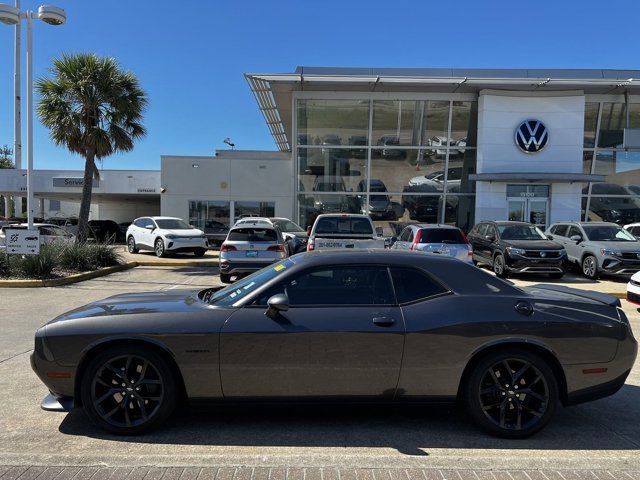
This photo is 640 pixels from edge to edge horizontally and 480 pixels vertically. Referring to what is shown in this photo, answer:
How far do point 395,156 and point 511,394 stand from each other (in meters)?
19.5

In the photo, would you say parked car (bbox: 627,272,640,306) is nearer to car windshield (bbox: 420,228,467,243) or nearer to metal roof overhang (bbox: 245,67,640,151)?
car windshield (bbox: 420,228,467,243)

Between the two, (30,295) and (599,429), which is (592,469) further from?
(30,295)

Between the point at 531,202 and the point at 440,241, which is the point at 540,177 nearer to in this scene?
the point at 531,202

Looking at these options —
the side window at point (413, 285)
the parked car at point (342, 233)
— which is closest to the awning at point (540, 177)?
the parked car at point (342, 233)

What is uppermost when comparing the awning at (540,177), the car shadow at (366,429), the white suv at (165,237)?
the awning at (540,177)

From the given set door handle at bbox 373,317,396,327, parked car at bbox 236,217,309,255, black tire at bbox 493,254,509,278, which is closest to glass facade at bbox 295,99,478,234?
parked car at bbox 236,217,309,255

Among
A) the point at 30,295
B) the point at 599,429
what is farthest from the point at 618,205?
the point at 30,295

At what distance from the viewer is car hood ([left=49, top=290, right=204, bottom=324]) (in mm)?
3945

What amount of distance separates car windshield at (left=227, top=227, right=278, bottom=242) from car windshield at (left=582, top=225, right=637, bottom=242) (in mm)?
9690

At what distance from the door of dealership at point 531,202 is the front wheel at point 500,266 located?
8620mm

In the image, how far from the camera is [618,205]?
2305cm

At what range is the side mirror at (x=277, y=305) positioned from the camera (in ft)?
12.0

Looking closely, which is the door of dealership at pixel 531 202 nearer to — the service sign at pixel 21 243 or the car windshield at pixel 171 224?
the car windshield at pixel 171 224

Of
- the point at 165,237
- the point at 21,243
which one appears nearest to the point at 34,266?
the point at 21,243
